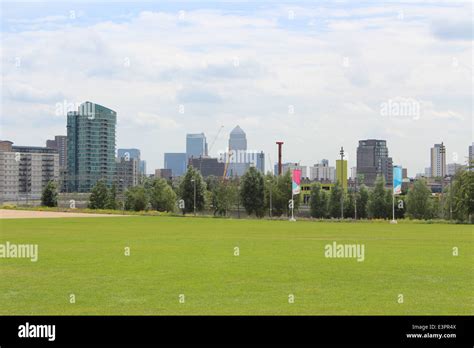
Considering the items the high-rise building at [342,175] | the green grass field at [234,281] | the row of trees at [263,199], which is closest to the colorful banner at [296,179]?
the row of trees at [263,199]

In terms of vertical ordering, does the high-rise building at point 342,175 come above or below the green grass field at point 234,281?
above

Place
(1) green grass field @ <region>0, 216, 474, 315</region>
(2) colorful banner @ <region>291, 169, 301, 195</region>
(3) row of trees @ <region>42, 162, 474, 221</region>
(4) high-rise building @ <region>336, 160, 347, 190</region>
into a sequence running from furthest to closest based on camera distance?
(4) high-rise building @ <region>336, 160, 347, 190</region>
(3) row of trees @ <region>42, 162, 474, 221</region>
(2) colorful banner @ <region>291, 169, 301, 195</region>
(1) green grass field @ <region>0, 216, 474, 315</region>

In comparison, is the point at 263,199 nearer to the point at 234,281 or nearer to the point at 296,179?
the point at 296,179

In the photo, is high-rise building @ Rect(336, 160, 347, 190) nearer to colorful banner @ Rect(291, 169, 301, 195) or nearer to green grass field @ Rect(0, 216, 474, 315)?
colorful banner @ Rect(291, 169, 301, 195)

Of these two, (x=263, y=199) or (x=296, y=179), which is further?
(x=263, y=199)

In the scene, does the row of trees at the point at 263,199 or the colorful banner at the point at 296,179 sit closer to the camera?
the colorful banner at the point at 296,179

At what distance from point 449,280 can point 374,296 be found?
4929mm

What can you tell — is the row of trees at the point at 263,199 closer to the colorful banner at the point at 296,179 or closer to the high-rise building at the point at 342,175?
the high-rise building at the point at 342,175

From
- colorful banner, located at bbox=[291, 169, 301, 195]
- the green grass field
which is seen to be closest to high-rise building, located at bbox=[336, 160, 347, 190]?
colorful banner, located at bbox=[291, 169, 301, 195]

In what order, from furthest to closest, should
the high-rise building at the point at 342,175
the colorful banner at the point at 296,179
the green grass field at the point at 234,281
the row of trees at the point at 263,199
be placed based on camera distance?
the high-rise building at the point at 342,175, the row of trees at the point at 263,199, the colorful banner at the point at 296,179, the green grass field at the point at 234,281

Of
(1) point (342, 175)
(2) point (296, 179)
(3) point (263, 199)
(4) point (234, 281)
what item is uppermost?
(1) point (342, 175)

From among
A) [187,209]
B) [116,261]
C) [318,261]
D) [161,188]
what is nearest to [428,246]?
[318,261]

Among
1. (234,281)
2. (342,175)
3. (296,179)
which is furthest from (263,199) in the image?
(234,281)
